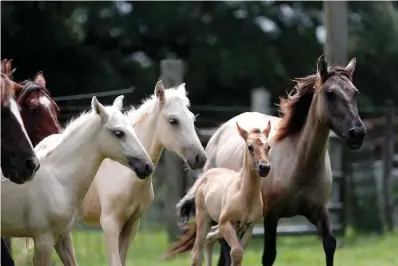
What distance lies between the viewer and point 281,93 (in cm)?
2178

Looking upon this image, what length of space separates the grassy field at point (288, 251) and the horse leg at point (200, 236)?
1.87 meters

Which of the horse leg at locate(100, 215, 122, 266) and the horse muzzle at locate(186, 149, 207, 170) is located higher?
the horse muzzle at locate(186, 149, 207, 170)

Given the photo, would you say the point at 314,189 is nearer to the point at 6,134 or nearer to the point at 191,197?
the point at 191,197

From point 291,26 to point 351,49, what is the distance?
4.60 ft

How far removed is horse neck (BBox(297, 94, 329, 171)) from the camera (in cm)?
853

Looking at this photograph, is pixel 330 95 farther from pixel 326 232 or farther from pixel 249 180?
pixel 326 232

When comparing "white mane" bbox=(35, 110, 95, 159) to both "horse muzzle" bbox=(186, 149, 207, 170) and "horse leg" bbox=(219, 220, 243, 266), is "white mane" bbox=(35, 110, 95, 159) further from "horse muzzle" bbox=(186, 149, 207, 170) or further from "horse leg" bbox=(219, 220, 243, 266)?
"horse leg" bbox=(219, 220, 243, 266)

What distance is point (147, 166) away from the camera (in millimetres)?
7000

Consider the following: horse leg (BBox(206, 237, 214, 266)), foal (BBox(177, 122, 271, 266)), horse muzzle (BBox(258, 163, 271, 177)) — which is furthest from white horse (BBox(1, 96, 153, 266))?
horse leg (BBox(206, 237, 214, 266))

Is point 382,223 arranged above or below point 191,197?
below

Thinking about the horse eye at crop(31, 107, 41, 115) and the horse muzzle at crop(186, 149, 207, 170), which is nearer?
the horse muzzle at crop(186, 149, 207, 170)

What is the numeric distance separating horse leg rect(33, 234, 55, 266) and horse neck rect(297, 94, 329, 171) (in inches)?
101

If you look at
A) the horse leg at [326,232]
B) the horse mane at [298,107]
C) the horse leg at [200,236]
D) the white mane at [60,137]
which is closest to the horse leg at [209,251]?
the horse leg at [200,236]

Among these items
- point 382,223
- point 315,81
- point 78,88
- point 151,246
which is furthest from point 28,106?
point 78,88
